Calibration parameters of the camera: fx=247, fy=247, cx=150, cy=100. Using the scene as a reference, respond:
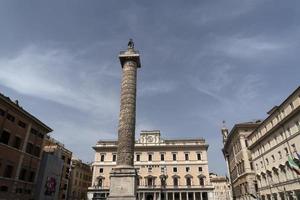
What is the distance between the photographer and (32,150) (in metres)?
29.2

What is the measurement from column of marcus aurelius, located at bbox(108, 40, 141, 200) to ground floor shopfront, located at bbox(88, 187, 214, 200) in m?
24.7

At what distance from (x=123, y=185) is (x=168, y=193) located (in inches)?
1051

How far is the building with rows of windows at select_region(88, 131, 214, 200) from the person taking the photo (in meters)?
46.4

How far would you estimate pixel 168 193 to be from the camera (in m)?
46.7

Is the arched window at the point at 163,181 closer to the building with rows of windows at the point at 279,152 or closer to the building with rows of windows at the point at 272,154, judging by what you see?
the building with rows of windows at the point at 272,154

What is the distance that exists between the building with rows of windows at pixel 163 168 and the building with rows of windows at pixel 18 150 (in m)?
19.4

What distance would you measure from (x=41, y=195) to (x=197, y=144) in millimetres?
30510

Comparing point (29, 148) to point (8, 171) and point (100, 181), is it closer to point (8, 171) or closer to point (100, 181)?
point (8, 171)

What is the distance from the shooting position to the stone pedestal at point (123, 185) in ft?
72.3

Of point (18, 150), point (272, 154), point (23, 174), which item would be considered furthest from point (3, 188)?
point (272, 154)

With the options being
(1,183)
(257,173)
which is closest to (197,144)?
(257,173)

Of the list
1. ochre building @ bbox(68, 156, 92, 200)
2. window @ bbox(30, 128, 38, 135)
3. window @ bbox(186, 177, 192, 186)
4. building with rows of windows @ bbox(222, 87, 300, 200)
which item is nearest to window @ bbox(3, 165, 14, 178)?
window @ bbox(30, 128, 38, 135)

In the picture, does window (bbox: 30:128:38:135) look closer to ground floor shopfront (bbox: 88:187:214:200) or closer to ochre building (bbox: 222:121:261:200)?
ground floor shopfront (bbox: 88:187:214:200)

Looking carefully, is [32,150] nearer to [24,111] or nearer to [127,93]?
[24,111]
